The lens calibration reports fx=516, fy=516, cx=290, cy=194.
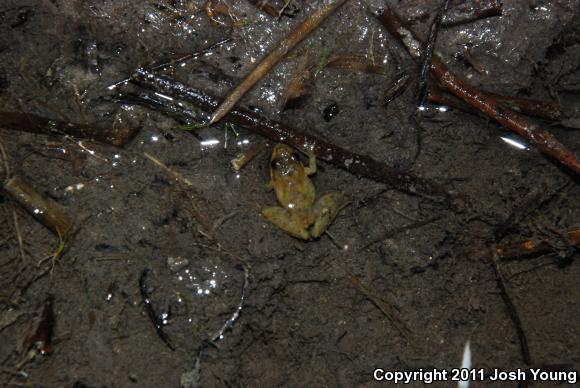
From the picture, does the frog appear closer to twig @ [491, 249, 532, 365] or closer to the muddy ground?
the muddy ground

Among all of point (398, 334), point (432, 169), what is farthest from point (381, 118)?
point (398, 334)

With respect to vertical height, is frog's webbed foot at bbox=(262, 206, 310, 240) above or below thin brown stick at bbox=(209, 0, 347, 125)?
below

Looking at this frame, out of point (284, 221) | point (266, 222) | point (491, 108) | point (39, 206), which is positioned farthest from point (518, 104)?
point (39, 206)

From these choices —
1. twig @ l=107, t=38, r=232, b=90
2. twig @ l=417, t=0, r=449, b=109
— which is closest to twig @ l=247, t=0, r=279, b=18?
twig @ l=107, t=38, r=232, b=90

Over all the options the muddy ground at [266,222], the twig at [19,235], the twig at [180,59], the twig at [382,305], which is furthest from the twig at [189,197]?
the twig at [382,305]

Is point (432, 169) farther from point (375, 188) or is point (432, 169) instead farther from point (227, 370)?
point (227, 370)
